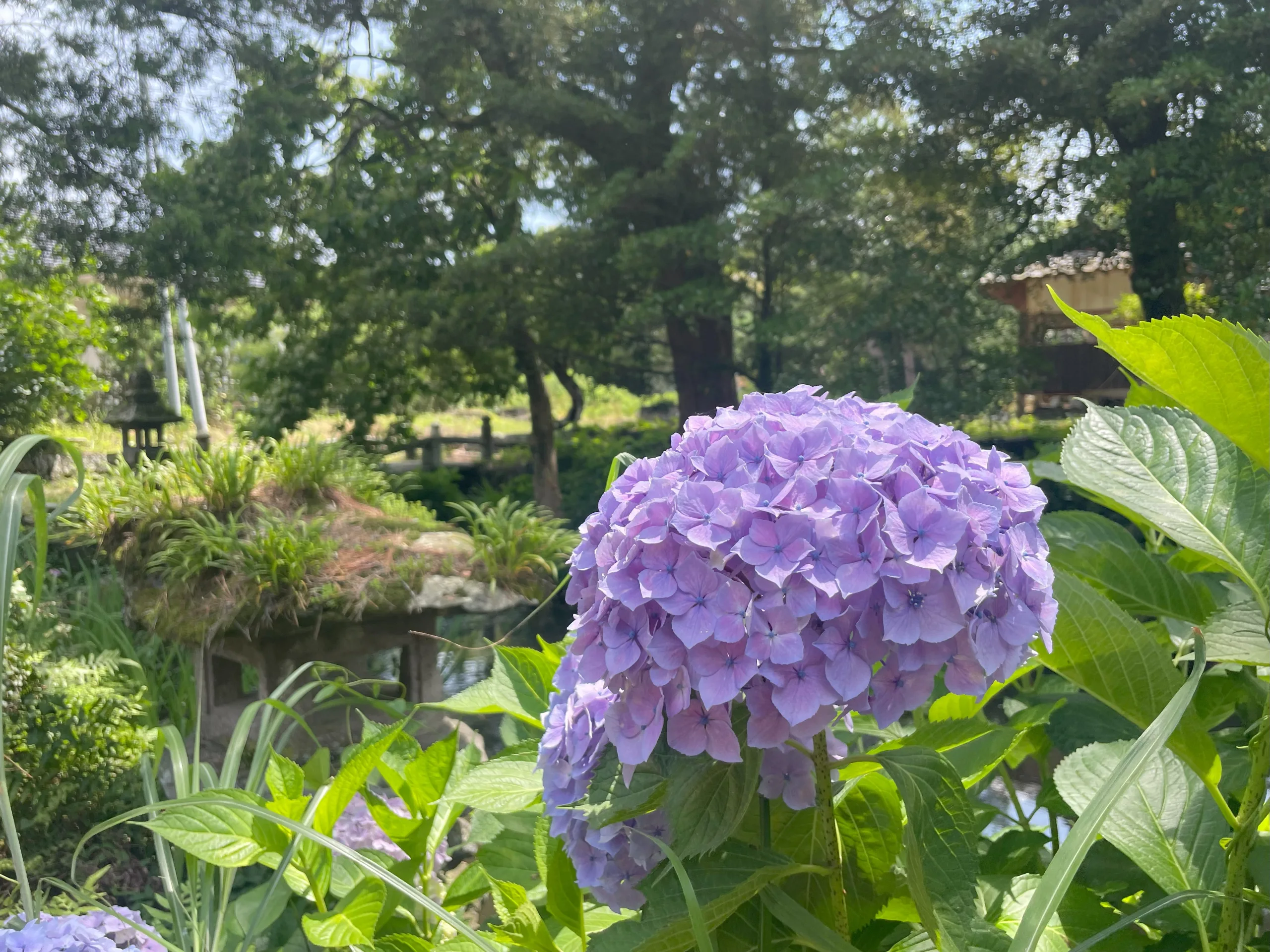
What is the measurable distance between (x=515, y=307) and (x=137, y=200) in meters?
3.58

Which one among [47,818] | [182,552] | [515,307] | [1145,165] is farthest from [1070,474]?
→ [515,307]

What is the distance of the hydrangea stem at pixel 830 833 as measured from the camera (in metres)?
0.64

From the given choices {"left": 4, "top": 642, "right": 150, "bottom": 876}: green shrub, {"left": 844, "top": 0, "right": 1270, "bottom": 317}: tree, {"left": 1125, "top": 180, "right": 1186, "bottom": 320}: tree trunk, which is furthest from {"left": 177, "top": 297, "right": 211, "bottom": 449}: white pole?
{"left": 1125, "top": 180, "right": 1186, "bottom": 320}: tree trunk

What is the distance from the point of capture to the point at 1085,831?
489mm

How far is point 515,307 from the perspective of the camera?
27.8 feet

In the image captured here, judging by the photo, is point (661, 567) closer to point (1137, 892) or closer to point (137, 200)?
point (1137, 892)

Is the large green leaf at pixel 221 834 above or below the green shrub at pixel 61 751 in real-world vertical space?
above

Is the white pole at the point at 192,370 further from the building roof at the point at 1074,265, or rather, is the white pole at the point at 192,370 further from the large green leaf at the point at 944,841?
the large green leaf at the point at 944,841

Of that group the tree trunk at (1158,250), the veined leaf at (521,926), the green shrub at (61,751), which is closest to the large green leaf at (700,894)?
the veined leaf at (521,926)

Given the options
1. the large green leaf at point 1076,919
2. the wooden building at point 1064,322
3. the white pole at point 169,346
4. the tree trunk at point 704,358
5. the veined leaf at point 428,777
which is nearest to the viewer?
the large green leaf at point 1076,919

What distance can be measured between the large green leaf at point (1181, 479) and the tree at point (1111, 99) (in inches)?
262

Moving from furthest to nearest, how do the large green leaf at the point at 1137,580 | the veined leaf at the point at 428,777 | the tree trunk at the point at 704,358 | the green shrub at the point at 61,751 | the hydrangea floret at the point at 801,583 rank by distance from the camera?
the tree trunk at the point at 704,358
the green shrub at the point at 61,751
the veined leaf at the point at 428,777
the large green leaf at the point at 1137,580
the hydrangea floret at the point at 801,583

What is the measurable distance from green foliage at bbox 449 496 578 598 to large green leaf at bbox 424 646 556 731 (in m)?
2.26

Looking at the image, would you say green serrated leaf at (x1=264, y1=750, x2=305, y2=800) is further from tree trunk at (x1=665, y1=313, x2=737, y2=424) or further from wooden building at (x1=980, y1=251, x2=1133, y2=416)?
tree trunk at (x1=665, y1=313, x2=737, y2=424)
